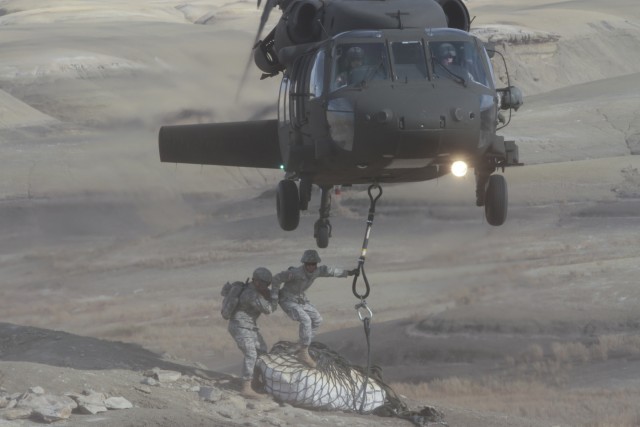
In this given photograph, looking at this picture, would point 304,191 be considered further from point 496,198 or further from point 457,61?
point 457,61

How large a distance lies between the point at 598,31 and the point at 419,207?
56.8 m

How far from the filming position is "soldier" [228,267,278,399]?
→ 806 inches

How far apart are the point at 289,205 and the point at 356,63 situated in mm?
2828

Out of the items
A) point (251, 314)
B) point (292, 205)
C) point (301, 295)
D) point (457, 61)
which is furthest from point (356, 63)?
point (251, 314)

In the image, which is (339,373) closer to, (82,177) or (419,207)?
(419,207)

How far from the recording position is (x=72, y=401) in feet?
59.1

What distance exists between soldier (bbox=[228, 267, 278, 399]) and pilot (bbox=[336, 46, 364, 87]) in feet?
11.4

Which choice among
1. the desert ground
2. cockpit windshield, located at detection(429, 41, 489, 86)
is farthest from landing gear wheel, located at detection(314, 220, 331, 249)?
cockpit windshield, located at detection(429, 41, 489, 86)

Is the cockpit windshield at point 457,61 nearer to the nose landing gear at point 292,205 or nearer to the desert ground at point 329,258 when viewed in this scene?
the nose landing gear at point 292,205

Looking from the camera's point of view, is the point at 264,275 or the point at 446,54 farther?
the point at 264,275

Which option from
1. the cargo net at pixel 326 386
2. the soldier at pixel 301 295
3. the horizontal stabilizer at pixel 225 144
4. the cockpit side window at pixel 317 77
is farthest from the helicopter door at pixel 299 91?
the cargo net at pixel 326 386

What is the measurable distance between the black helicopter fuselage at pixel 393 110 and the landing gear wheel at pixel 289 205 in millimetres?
1005

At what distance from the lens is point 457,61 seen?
60.1ft

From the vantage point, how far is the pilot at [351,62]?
18266 millimetres
